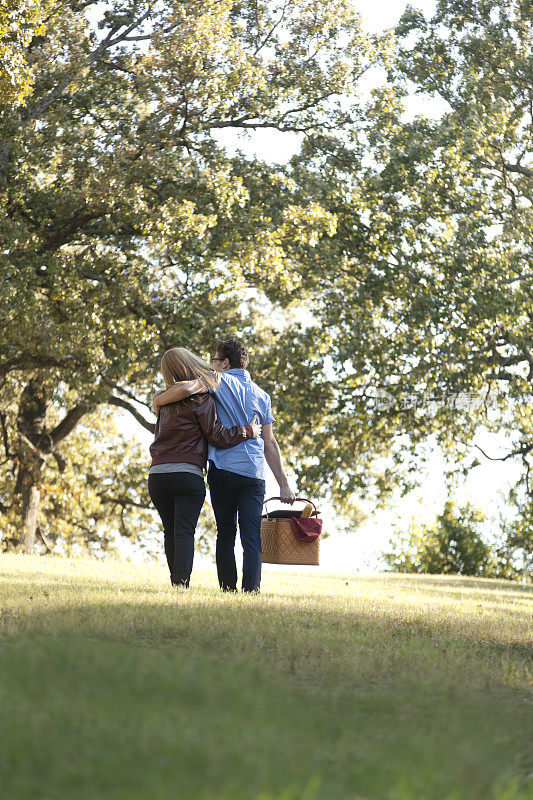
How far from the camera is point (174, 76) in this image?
56.5 feet

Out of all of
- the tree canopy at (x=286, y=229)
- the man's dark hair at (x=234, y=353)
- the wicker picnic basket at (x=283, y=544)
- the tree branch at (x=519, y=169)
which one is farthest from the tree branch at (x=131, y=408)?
the man's dark hair at (x=234, y=353)

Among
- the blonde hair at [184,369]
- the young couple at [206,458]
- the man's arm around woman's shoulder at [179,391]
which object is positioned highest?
the blonde hair at [184,369]

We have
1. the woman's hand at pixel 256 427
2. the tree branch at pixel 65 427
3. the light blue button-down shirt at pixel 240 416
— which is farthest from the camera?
the tree branch at pixel 65 427

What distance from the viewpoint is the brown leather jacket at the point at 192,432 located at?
7.30m

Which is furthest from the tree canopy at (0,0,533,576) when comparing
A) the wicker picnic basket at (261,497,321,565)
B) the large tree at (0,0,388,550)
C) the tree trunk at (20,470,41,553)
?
the wicker picnic basket at (261,497,321,565)

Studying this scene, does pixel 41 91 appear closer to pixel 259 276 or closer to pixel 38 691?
pixel 259 276

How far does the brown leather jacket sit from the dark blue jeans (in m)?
0.24

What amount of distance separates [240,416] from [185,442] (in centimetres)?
54

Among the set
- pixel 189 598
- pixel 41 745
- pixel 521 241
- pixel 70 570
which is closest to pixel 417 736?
pixel 41 745

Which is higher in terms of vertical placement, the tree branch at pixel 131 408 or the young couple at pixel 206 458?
the tree branch at pixel 131 408

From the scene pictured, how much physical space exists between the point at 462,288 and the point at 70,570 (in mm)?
11533

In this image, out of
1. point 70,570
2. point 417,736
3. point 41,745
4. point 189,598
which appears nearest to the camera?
point 41,745

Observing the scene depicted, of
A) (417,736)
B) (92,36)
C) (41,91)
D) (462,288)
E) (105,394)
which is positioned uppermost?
(92,36)

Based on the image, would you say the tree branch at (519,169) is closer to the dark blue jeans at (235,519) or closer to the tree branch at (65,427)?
the tree branch at (65,427)
